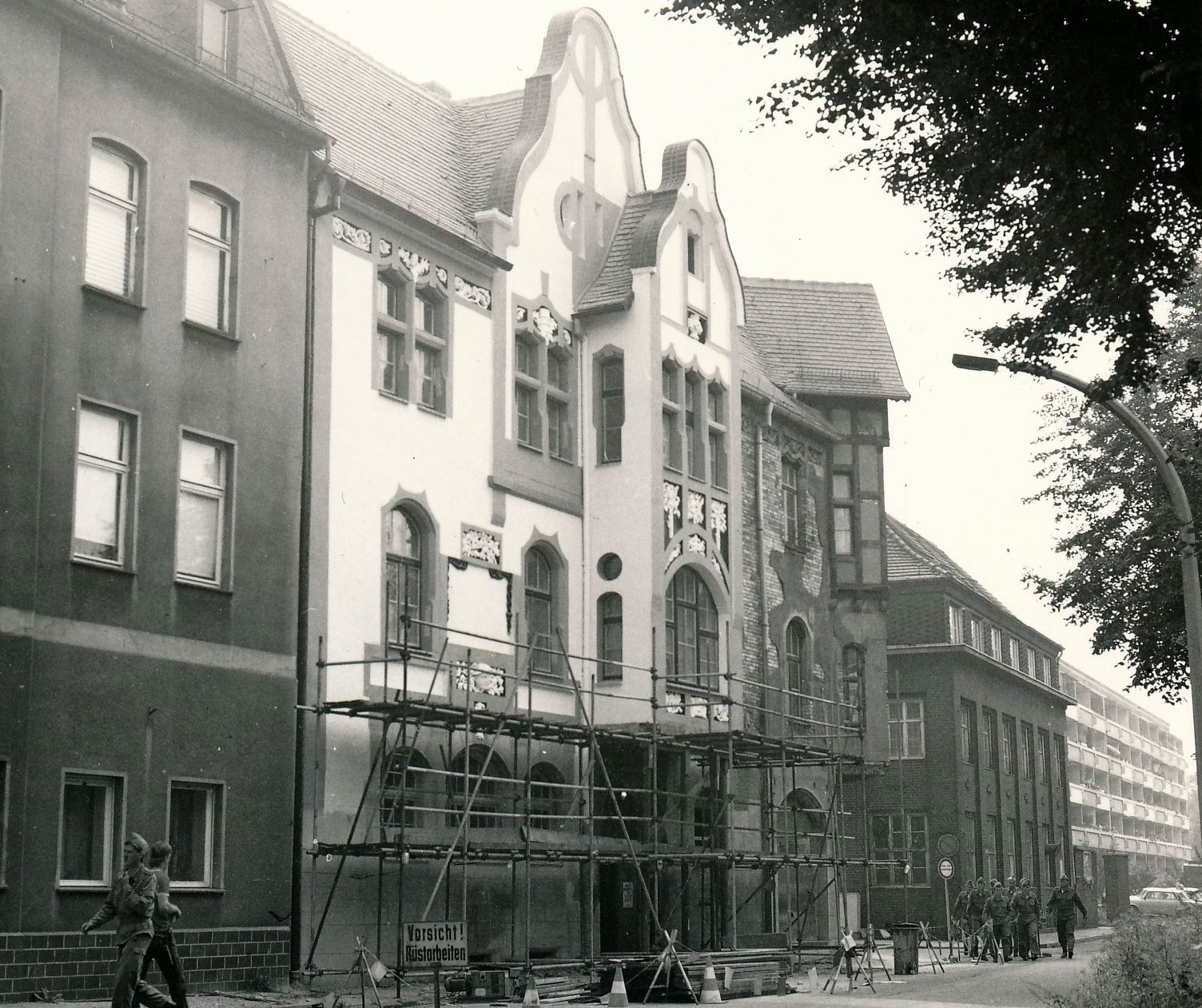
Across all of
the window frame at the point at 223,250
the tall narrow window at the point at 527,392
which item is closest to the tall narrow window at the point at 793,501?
the tall narrow window at the point at 527,392

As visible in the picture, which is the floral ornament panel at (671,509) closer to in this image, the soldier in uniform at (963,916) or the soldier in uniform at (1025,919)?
the soldier in uniform at (1025,919)

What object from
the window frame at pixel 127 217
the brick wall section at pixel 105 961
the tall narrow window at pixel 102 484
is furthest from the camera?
the window frame at pixel 127 217

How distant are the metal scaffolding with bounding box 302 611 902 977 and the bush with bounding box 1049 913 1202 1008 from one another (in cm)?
747

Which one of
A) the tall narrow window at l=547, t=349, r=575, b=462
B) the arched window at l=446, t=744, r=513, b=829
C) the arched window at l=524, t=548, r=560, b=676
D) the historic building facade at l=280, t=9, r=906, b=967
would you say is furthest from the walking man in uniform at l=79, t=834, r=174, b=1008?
the tall narrow window at l=547, t=349, r=575, b=462

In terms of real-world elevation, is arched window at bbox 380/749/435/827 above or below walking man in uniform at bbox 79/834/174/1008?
above

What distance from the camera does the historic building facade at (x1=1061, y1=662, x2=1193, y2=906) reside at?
101 metres

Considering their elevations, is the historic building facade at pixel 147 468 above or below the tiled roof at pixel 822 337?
below

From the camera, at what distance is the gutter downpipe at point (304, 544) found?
919 inches

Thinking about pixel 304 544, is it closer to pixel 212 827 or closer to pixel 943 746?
pixel 212 827

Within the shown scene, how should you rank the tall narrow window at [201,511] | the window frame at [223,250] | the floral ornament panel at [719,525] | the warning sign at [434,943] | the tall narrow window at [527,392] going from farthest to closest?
the floral ornament panel at [719,525] < the tall narrow window at [527,392] < the window frame at [223,250] < the tall narrow window at [201,511] < the warning sign at [434,943]

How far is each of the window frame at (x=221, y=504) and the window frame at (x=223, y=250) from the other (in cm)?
139

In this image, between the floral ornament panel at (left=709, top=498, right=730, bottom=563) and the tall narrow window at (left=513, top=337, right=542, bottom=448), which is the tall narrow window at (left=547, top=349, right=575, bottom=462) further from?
the floral ornament panel at (left=709, top=498, right=730, bottom=563)

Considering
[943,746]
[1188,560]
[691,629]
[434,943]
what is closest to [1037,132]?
[1188,560]

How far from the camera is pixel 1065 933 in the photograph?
38.0m
